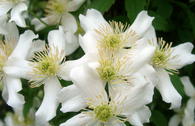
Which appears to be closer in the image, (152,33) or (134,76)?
(134,76)

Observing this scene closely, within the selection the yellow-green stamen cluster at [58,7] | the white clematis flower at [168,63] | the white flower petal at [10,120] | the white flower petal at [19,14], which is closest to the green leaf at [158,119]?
the white clematis flower at [168,63]

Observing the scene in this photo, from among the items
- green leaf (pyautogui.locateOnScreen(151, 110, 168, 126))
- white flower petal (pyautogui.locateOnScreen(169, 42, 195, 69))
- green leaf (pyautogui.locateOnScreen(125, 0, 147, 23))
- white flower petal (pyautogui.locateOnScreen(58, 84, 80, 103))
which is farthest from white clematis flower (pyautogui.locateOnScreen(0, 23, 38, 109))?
green leaf (pyautogui.locateOnScreen(151, 110, 168, 126))

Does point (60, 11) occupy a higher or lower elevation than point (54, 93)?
higher

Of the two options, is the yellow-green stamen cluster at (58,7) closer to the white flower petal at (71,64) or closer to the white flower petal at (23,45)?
the white flower petal at (23,45)

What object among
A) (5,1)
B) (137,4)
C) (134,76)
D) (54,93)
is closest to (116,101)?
(134,76)

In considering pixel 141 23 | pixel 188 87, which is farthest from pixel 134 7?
pixel 188 87

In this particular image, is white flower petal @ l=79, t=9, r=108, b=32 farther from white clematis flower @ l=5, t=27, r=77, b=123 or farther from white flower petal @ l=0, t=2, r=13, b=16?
white flower petal @ l=0, t=2, r=13, b=16

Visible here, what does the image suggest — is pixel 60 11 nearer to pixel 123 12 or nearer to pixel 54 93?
pixel 123 12
